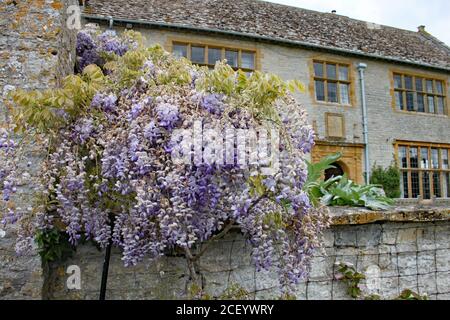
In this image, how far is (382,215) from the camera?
3359mm

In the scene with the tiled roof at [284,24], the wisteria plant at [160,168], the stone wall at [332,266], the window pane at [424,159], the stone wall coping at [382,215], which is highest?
the tiled roof at [284,24]

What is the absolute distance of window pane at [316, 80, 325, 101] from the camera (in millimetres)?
13688

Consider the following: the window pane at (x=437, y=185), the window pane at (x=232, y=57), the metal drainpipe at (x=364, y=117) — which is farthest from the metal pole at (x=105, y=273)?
the window pane at (x=437, y=185)

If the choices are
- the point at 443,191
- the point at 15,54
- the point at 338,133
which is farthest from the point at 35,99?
the point at 443,191

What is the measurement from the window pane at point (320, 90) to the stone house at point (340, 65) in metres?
0.04

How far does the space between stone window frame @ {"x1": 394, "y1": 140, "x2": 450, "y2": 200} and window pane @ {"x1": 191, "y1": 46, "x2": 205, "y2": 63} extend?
7.26 metres

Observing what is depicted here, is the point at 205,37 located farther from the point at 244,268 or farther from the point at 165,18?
the point at 244,268

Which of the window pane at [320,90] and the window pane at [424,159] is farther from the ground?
the window pane at [320,90]

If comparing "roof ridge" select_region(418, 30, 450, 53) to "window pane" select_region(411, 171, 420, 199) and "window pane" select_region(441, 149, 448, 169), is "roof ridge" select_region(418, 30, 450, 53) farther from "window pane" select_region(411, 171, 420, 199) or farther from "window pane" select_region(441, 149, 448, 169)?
"window pane" select_region(411, 171, 420, 199)

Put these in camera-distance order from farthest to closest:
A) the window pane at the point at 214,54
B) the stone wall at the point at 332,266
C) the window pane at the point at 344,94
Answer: the window pane at the point at 344,94 < the window pane at the point at 214,54 < the stone wall at the point at 332,266

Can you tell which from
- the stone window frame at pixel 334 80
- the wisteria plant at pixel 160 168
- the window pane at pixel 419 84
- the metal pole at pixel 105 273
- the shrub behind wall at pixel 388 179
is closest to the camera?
the wisteria plant at pixel 160 168

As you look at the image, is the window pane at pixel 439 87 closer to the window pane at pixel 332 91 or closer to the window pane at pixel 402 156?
the window pane at pixel 402 156

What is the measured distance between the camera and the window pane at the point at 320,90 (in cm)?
1369
